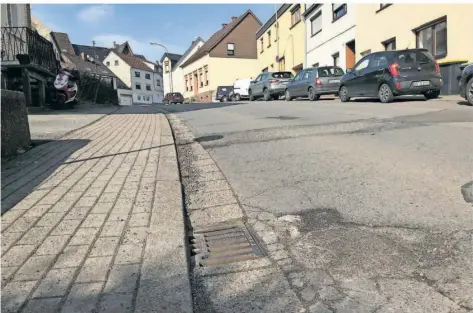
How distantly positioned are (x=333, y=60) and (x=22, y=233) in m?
25.5

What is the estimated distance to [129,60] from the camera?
83.8m

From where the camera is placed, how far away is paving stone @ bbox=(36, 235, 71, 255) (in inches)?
118

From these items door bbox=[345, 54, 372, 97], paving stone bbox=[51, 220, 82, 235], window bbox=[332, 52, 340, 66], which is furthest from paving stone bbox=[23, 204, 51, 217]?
window bbox=[332, 52, 340, 66]

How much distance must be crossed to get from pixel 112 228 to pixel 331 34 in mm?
25357

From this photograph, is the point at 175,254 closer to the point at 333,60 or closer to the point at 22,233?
the point at 22,233

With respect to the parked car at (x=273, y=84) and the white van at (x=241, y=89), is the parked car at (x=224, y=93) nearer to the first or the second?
the white van at (x=241, y=89)

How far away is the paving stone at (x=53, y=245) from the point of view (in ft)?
9.87

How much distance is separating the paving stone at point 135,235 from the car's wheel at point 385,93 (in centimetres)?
1221

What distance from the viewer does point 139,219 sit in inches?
141

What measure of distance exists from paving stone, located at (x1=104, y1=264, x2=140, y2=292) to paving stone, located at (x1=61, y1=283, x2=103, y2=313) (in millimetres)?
74

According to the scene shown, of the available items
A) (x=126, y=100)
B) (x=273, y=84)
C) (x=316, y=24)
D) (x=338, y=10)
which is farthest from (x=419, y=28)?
(x=126, y=100)

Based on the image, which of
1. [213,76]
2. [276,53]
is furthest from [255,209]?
[213,76]

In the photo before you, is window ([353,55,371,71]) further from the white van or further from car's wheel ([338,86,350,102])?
the white van

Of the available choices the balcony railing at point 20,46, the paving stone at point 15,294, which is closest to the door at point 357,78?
the balcony railing at point 20,46
